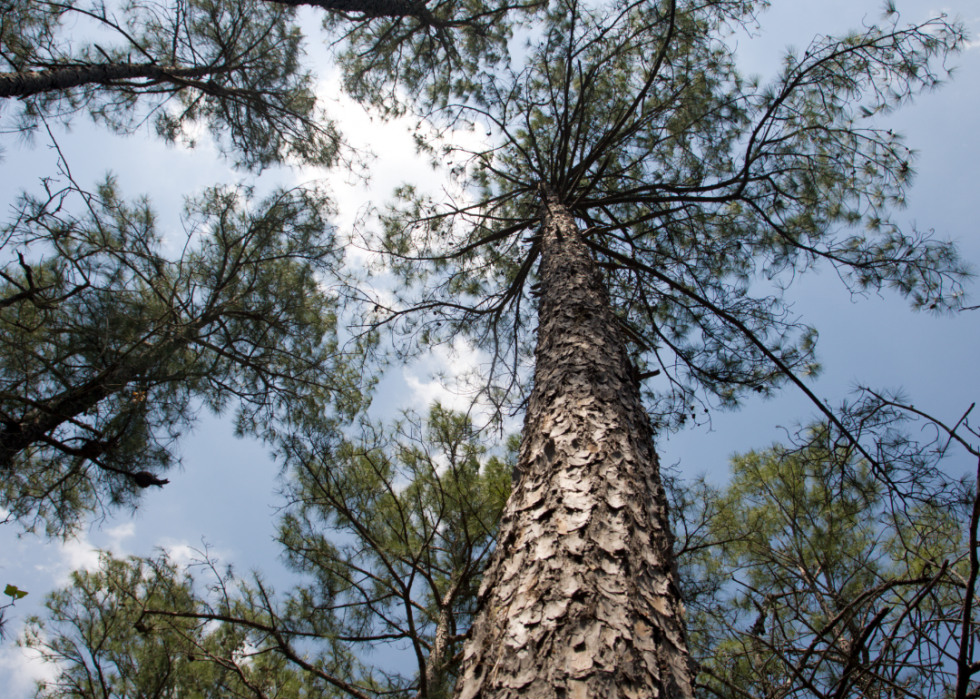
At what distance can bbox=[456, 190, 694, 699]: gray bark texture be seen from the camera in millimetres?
859

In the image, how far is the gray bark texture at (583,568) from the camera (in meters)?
0.86

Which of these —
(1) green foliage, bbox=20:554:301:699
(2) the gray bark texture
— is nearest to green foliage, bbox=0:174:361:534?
(1) green foliage, bbox=20:554:301:699

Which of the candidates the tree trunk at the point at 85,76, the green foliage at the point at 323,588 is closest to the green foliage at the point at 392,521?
the green foliage at the point at 323,588

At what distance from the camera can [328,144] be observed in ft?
17.9

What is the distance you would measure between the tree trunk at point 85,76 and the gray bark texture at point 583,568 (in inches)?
178

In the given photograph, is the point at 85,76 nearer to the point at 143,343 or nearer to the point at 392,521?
the point at 143,343

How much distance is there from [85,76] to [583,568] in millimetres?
5528

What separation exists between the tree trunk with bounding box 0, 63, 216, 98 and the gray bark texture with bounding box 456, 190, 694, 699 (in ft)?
14.9

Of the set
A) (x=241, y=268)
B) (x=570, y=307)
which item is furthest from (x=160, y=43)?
(x=570, y=307)

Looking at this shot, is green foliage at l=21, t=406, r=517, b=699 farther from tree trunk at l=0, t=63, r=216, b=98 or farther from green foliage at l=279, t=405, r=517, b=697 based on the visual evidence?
tree trunk at l=0, t=63, r=216, b=98

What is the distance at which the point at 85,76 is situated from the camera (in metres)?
3.97

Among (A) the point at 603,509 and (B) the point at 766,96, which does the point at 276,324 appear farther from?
(B) the point at 766,96

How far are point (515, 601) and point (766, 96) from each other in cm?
437

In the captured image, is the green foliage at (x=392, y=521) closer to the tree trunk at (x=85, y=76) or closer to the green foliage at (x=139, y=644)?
the green foliage at (x=139, y=644)
